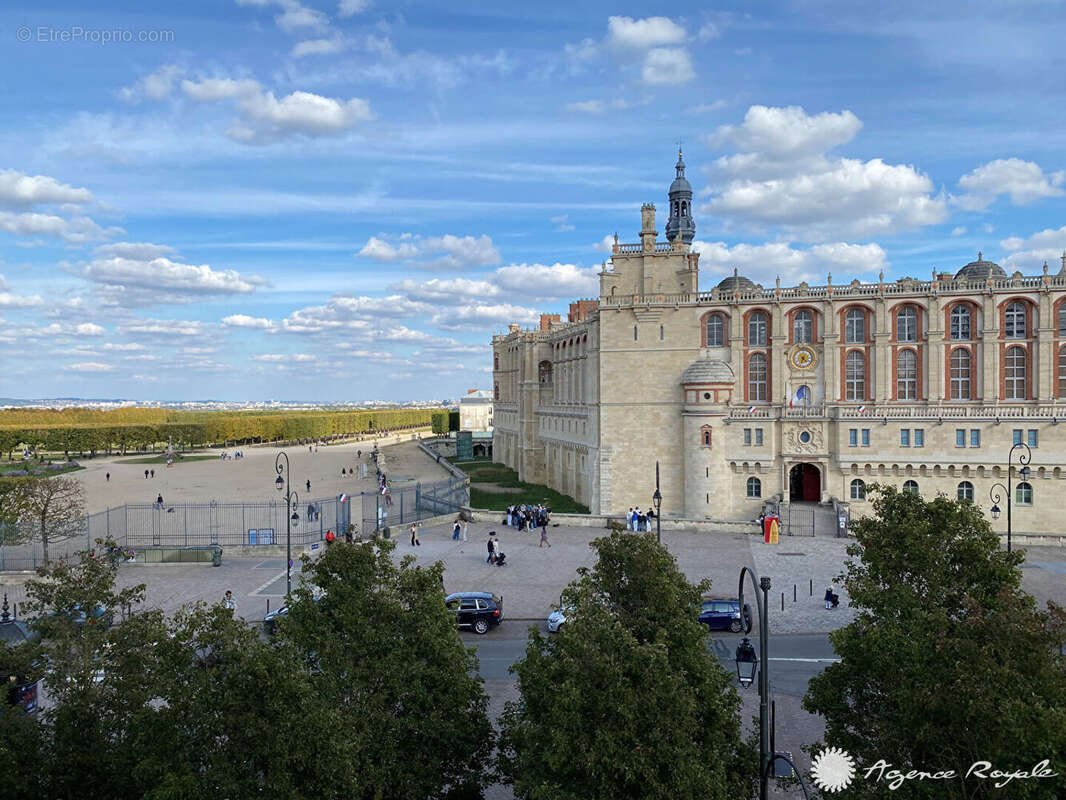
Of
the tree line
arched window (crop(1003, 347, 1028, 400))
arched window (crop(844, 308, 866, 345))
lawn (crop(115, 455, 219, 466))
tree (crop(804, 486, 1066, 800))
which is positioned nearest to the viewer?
tree (crop(804, 486, 1066, 800))

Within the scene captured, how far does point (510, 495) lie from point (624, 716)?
4813cm

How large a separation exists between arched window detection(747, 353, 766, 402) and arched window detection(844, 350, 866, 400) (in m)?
4.85

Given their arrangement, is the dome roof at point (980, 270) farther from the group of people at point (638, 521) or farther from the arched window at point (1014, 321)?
the group of people at point (638, 521)

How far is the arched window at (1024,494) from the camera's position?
134ft

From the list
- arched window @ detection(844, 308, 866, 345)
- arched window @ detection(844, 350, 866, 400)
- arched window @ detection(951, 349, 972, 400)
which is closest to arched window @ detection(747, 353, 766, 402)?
arched window @ detection(844, 350, 866, 400)

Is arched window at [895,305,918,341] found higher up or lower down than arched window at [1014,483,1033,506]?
higher up

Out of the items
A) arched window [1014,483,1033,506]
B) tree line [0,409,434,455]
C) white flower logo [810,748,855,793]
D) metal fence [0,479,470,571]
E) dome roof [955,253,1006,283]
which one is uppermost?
dome roof [955,253,1006,283]

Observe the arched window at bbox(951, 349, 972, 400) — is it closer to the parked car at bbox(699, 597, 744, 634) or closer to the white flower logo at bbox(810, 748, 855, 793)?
the parked car at bbox(699, 597, 744, 634)

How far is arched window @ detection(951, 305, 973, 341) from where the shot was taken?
139 feet

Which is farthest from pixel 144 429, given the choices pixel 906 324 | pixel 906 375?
pixel 906 324

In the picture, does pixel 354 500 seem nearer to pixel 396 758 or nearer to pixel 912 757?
pixel 396 758

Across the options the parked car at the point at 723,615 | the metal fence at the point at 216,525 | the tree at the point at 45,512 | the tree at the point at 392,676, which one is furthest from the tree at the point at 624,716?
the tree at the point at 45,512

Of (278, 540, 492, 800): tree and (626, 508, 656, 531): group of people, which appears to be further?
(626, 508, 656, 531): group of people

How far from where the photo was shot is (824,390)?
4438 centimetres
